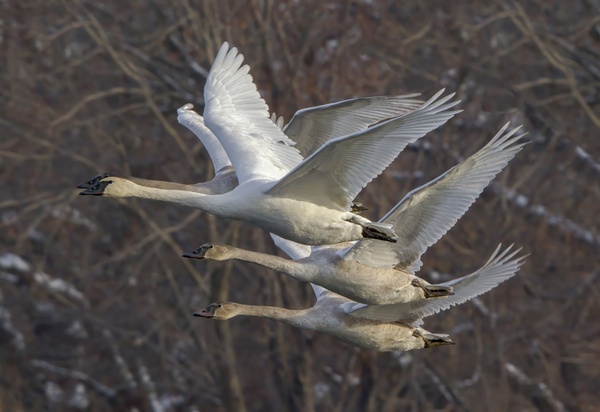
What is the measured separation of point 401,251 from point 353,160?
1.17 metres

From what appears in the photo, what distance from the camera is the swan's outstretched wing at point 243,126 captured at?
44.0 ft

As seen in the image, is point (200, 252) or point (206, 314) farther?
point (206, 314)

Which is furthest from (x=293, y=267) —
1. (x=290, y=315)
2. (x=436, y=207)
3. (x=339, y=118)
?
(x=339, y=118)

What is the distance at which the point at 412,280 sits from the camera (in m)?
13.6

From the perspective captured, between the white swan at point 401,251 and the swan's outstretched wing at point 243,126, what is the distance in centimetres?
61

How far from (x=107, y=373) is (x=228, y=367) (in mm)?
1810

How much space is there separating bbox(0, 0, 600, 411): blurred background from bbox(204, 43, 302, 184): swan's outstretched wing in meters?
8.94

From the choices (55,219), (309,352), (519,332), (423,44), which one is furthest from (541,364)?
(55,219)

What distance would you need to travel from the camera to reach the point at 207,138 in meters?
15.0

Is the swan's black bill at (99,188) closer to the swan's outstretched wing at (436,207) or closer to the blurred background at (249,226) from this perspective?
the swan's outstretched wing at (436,207)

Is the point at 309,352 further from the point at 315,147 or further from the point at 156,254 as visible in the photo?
the point at 315,147

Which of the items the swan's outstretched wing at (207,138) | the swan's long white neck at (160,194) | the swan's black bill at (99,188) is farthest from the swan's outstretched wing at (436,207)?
the swan's black bill at (99,188)

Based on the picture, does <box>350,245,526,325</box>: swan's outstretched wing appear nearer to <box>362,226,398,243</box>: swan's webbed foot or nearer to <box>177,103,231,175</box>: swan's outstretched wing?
<box>362,226,398,243</box>: swan's webbed foot

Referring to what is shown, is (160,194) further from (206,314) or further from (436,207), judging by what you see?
(436,207)
